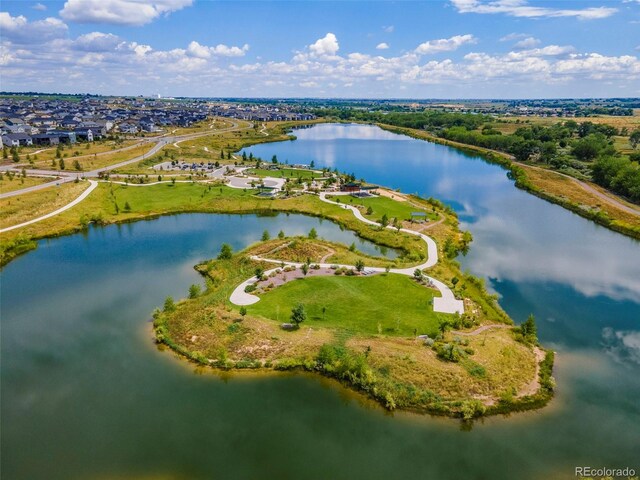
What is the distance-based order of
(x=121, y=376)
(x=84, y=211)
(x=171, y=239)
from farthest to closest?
1. (x=84, y=211)
2. (x=171, y=239)
3. (x=121, y=376)

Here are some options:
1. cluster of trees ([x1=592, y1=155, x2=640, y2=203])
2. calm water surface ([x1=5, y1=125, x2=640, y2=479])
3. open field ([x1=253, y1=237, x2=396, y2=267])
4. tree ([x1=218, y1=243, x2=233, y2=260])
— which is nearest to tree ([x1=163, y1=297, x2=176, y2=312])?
calm water surface ([x1=5, y1=125, x2=640, y2=479])

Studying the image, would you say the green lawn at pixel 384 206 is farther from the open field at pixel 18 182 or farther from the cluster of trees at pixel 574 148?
the open field at pixel 18 182

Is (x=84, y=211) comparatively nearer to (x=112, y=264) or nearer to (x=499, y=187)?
(x=112, y=264)

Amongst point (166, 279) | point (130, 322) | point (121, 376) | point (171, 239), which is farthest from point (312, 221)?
point (121, 376)

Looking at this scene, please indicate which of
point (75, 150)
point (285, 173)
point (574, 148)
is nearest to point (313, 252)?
point (285, 173)

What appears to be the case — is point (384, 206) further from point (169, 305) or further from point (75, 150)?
point (75, 150)

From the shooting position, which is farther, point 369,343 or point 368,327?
point 368,327

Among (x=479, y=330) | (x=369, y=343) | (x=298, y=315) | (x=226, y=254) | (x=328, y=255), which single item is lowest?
(x=479, y=330)
